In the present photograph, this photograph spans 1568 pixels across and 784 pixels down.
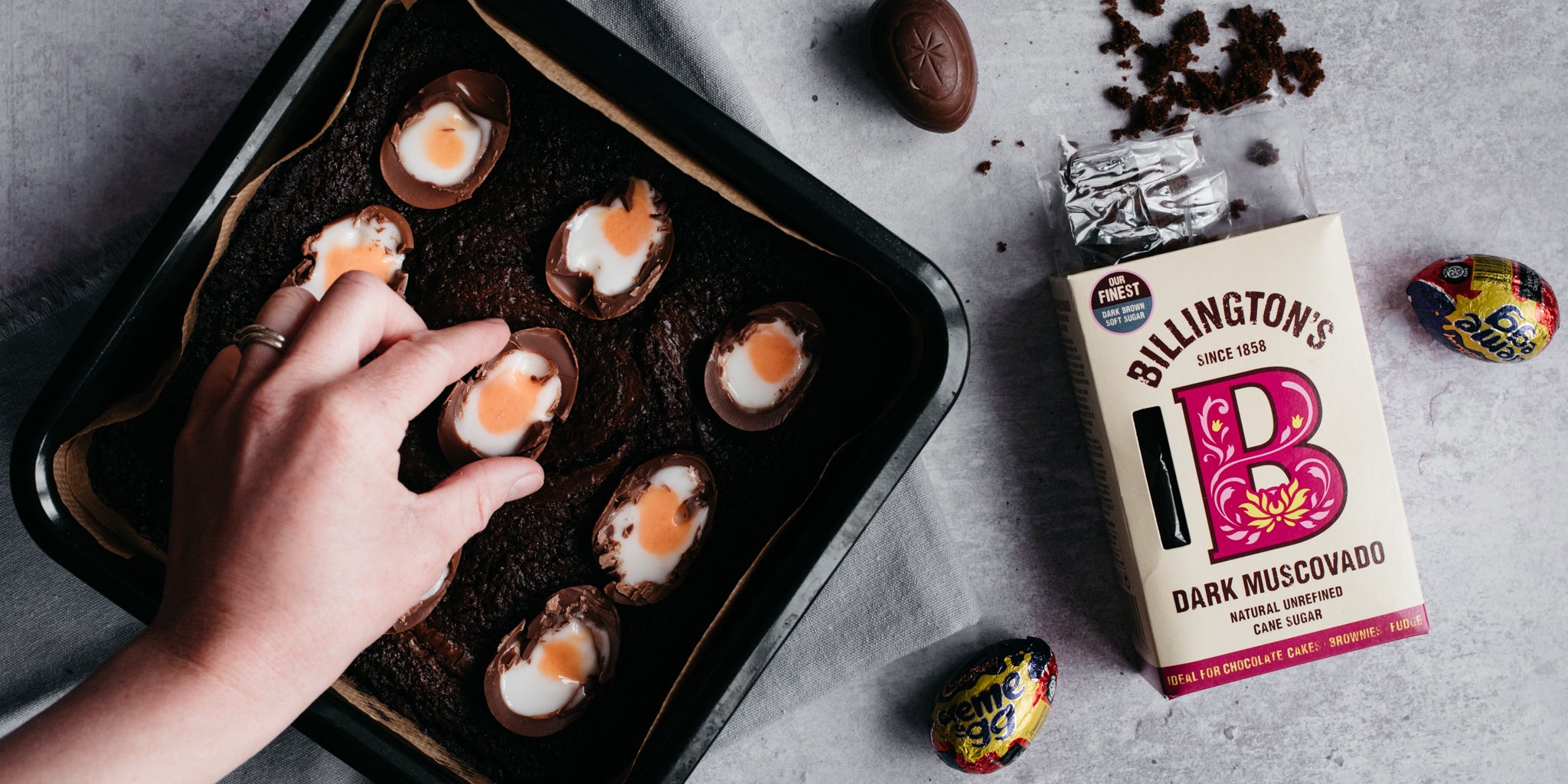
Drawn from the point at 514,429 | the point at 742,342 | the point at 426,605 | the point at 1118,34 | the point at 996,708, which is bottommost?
the point at 996,708

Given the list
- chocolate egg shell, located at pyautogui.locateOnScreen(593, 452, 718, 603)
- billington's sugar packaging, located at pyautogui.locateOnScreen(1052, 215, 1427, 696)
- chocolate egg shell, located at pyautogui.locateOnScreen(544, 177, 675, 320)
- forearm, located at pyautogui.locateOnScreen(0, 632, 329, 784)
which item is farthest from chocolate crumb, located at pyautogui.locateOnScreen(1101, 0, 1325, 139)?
forearm, located at pyautogui.locateOnScreen(0, 632, 329, 784)

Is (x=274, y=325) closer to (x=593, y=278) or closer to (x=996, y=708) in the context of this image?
(x=593, y=278)

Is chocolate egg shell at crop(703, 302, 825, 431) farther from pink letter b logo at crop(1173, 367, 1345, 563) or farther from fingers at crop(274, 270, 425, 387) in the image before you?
pink letter b logo at crop(1173, 367, 1345, 563)

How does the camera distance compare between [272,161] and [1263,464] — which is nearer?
[272,161]

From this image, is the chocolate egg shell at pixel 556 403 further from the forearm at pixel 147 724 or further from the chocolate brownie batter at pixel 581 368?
the forearm at pixel 147 724

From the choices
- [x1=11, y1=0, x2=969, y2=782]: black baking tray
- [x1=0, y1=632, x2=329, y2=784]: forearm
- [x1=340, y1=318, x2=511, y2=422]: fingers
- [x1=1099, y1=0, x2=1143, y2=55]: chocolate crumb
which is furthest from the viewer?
[x1=1099, y1=0, x2=1143, y2=55]: chocolate crumb

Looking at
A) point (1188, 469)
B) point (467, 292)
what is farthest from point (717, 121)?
point (1188, 469)

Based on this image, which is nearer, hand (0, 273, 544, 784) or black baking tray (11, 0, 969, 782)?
hand (0, 273, 544, 784)

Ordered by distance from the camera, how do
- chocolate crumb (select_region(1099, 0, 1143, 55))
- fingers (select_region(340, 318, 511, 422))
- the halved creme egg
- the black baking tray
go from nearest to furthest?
fingers (select_region(340, 318, 511, 422)) → the black baking tray → the halved creme egg → chocolate crumb (select_region(1099, 0, 1143, 55))

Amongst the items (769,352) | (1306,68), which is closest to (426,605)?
(769,352)
